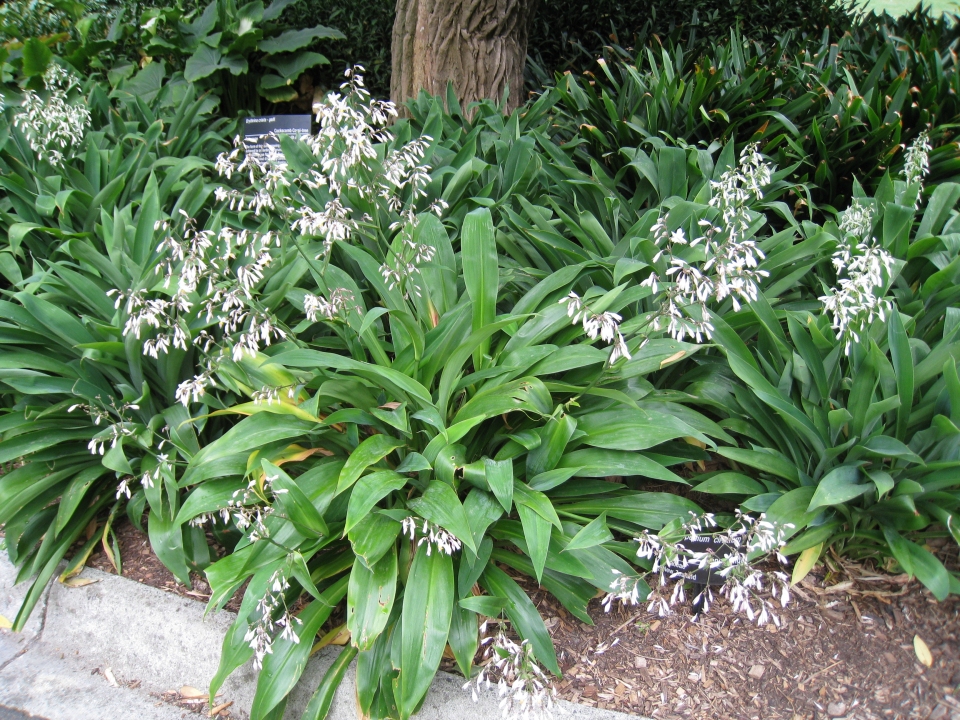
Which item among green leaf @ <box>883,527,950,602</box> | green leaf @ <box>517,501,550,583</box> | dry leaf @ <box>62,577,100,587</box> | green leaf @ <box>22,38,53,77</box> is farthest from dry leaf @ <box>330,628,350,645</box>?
green leaf @ <box>22,38,53,77</box>

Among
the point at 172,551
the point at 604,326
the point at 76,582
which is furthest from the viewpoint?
the point at 76,582

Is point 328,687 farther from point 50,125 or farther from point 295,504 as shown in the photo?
point 50,125

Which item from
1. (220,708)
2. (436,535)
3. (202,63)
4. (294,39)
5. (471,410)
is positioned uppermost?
(294,39)

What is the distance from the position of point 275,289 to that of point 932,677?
103 inches

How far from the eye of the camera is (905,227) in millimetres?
Result: 2756

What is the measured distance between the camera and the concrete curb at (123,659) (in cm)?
216

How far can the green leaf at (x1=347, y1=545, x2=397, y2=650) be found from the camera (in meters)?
1.93

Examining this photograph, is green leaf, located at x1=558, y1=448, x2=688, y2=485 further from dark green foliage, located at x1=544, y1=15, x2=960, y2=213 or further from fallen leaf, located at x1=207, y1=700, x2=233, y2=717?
dark green foliage, located at x1=544, y1=15, x2=960, y2=213

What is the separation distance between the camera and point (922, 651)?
2082mm

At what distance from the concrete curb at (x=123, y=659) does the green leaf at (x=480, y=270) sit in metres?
1.11

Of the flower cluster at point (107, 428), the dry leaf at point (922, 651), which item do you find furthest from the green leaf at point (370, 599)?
the dry leaf at point (922, 651)

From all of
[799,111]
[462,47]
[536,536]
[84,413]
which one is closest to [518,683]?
[536,536]

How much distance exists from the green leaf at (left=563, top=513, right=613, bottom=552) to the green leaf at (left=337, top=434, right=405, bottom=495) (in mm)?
622

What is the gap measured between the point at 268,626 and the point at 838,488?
166cm
